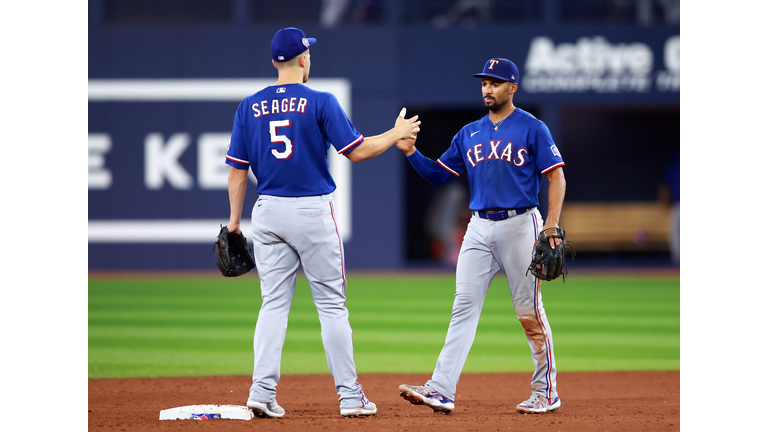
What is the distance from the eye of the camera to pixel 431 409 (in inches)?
179

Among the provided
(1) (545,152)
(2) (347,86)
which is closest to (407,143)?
(1) (545,152)

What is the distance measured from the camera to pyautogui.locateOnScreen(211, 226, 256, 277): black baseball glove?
4.46 metres

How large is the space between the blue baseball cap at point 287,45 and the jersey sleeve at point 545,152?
140 centimetres

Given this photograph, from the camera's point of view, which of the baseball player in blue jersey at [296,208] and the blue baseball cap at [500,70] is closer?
the baseball player in blue jersey at [296,208]

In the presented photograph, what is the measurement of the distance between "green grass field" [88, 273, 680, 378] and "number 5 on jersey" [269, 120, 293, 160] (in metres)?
2.54

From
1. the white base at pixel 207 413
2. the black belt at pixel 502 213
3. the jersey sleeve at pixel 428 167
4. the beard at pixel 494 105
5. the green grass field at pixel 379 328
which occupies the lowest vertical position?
the green grass field at pixel 379 328

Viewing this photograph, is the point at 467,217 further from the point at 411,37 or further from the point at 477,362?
the point at 477,362

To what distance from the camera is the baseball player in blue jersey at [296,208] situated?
4.21 m

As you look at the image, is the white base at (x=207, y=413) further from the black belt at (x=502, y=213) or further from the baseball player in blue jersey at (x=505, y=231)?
the black belt at (x=502, y=213)

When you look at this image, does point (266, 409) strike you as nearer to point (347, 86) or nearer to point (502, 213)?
point (502, 213)

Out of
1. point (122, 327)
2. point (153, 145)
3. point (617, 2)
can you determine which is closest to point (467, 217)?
point (617, 2)

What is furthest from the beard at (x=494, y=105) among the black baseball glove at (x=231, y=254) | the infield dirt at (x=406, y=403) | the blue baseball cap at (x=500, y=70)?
the infield dirt at (x=406, y=403)

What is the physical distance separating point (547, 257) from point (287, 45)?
1.82m

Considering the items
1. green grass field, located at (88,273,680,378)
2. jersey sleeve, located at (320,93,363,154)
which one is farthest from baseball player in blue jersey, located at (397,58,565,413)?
green grass field, located at (88,273,680,378)
